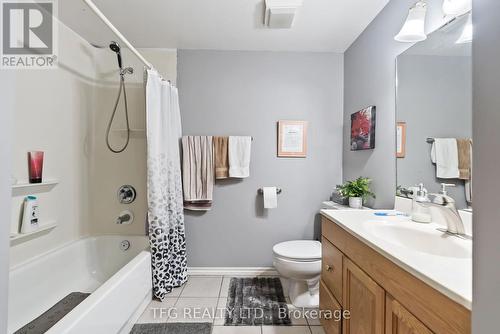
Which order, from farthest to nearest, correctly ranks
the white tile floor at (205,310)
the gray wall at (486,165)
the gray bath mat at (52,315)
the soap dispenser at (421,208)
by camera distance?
the white tile floor at (205,310)
the gray bath mat at (52,315)
the soap dispenser at (421,208)
the gray wall at (486,165)

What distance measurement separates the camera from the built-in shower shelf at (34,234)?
4.75ft

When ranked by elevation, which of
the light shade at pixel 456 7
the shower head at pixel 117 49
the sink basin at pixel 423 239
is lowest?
the sink basin at pixel 423 239

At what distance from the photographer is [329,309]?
1.41 meters

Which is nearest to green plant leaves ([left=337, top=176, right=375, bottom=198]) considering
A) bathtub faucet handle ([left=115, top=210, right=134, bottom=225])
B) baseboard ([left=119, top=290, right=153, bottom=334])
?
baseboard ([left=119, top=290, right=153, bottom=334])

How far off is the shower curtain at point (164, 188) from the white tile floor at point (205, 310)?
10 centimetres

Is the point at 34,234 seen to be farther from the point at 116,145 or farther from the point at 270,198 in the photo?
the point at 270,198

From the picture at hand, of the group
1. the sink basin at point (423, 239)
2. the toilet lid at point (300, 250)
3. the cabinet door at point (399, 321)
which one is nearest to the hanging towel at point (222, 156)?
the toilet lid at point (300, 250)

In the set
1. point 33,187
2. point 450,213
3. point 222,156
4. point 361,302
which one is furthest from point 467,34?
point 33,187

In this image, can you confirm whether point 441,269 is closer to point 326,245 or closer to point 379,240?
point 379,240

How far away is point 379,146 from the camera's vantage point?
1.79m

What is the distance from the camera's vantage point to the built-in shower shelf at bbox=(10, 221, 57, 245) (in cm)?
145

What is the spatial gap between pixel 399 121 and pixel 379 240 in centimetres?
96

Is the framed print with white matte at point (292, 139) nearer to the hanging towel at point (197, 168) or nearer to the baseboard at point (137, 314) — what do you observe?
the hanging towel at point (197, 168)

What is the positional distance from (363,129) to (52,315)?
2604 mm
